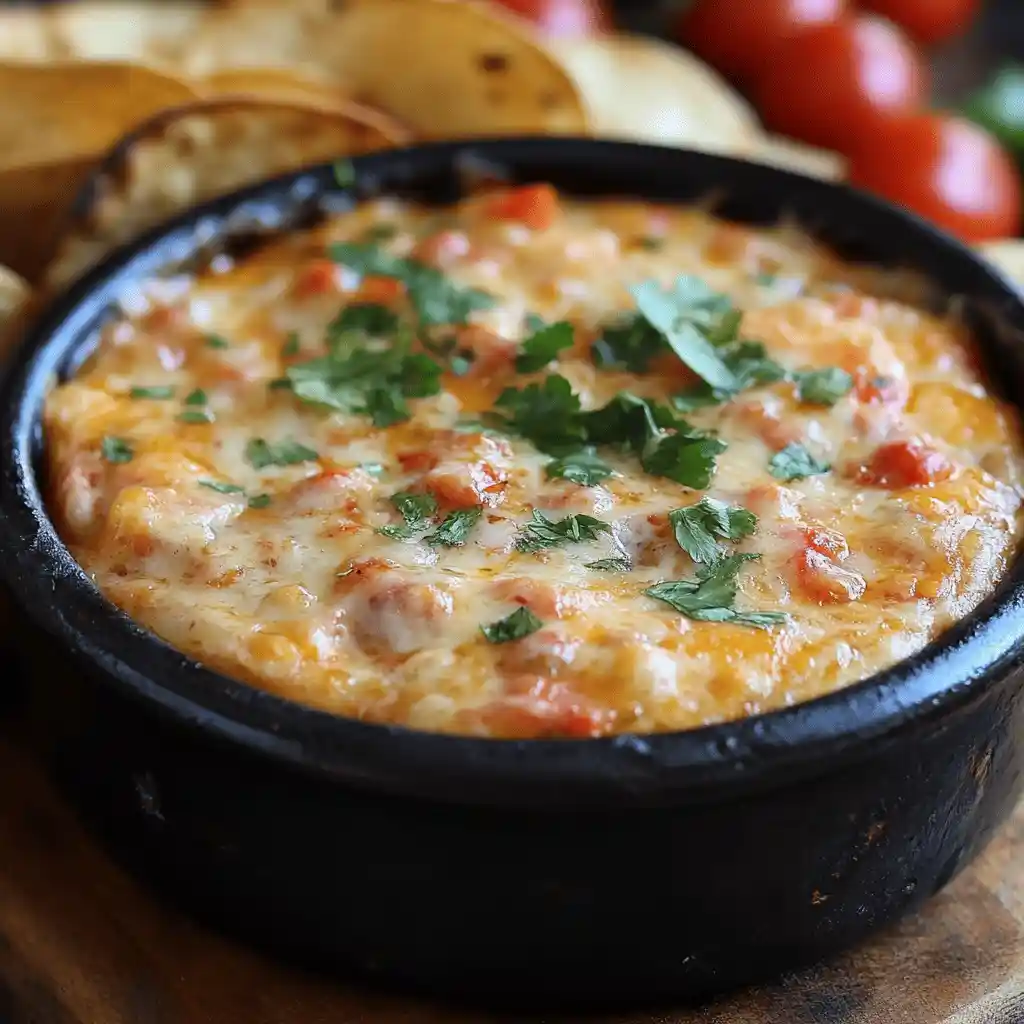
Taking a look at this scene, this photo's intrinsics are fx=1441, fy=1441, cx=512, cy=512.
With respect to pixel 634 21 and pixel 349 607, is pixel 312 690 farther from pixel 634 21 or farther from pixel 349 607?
pixel 634 21

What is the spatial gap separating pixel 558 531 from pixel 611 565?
0.09m

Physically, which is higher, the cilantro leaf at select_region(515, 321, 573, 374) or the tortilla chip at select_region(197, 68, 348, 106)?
the cilantro leaf at select_region(515, 321, 573, 374)

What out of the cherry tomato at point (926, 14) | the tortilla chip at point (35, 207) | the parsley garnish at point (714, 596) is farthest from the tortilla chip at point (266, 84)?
the cherry tomato at point (926, 14)

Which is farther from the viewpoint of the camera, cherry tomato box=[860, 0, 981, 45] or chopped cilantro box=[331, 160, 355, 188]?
cherry tomato box=[860, 0, 981, 45]

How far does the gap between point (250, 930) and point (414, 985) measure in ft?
0.75

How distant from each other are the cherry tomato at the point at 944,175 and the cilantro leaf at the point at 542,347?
150 cm

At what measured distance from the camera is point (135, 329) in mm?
2477

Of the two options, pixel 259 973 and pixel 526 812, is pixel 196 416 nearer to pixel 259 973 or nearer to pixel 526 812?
pixel 259 973

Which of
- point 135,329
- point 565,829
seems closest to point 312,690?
point 565,829

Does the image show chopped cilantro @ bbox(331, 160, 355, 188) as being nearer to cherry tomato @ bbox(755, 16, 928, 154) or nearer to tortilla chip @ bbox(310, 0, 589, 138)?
tortilla chip @ bbox(310, 0, 589, 138)

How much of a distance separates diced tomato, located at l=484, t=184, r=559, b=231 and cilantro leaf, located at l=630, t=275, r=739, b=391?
291mm

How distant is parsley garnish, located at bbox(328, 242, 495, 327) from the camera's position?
8.05 ft

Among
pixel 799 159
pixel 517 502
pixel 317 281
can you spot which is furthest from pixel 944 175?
pixel 517 502

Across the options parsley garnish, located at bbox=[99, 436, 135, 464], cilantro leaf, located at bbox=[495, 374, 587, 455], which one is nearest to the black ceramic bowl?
parsley garnish, located at bbox=[99, 436, 135, 464]
